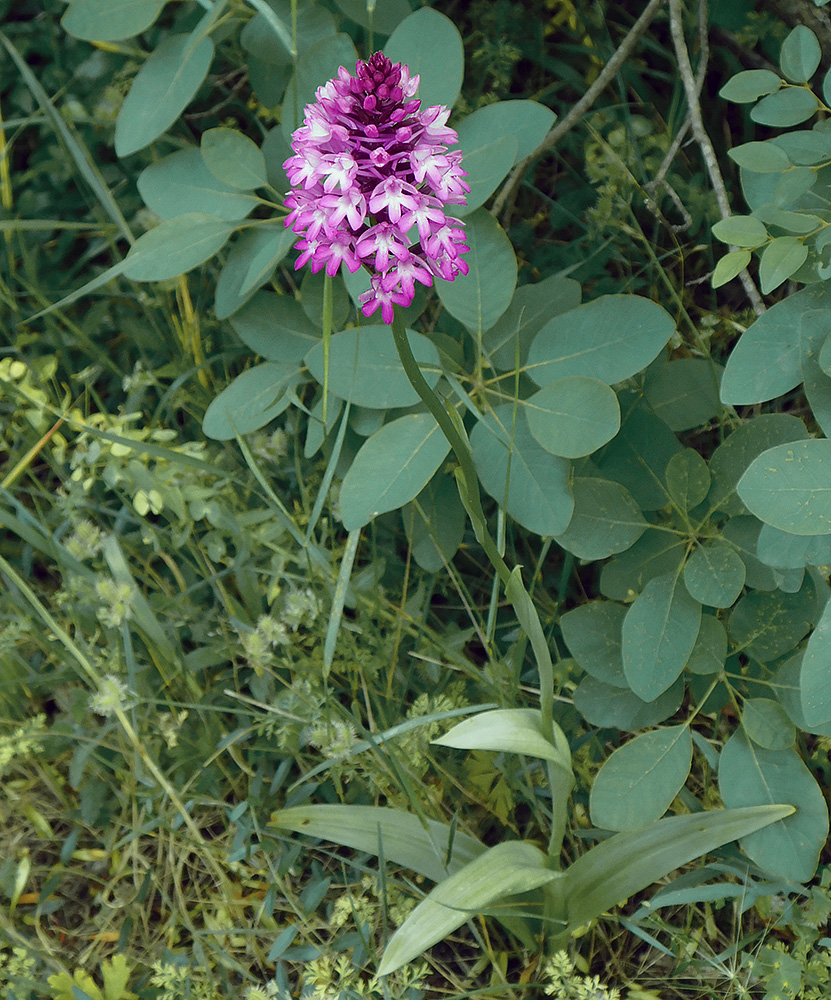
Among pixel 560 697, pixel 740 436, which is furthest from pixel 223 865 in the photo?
pixel 740 436

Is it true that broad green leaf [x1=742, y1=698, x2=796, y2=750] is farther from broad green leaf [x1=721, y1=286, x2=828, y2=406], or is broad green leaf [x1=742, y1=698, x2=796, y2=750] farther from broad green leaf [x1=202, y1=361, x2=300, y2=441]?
broad green leaf [x1=202, y1=361, x2=300, y2=441]

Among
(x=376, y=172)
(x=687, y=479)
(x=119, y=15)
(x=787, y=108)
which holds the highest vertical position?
(x=119, y=15)

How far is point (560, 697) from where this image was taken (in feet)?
4.95

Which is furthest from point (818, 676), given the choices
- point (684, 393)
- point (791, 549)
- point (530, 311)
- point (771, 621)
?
point (530, 311)

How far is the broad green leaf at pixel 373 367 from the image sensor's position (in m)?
1.24

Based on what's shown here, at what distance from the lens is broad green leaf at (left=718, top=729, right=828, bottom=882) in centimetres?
116

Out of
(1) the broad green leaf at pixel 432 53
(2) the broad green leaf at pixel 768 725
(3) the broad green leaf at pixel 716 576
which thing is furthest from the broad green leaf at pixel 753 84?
(2) the broad green leaf at pixel 768 725

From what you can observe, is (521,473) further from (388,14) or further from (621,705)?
(388,14)

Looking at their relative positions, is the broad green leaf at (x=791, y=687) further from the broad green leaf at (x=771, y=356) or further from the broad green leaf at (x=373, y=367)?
the broad green leaf at (x=373, y=367)

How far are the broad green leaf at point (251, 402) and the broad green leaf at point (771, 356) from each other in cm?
64

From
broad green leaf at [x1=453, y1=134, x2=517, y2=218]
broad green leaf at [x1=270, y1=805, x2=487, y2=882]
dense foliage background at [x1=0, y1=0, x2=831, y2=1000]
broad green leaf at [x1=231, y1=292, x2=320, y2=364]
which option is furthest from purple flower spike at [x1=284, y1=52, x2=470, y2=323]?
broad green leaf at [x1=270, y1=805, x2=487, y2=882]

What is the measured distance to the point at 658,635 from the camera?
119cm

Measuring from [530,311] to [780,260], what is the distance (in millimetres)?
382

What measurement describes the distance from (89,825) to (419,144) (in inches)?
52.4
